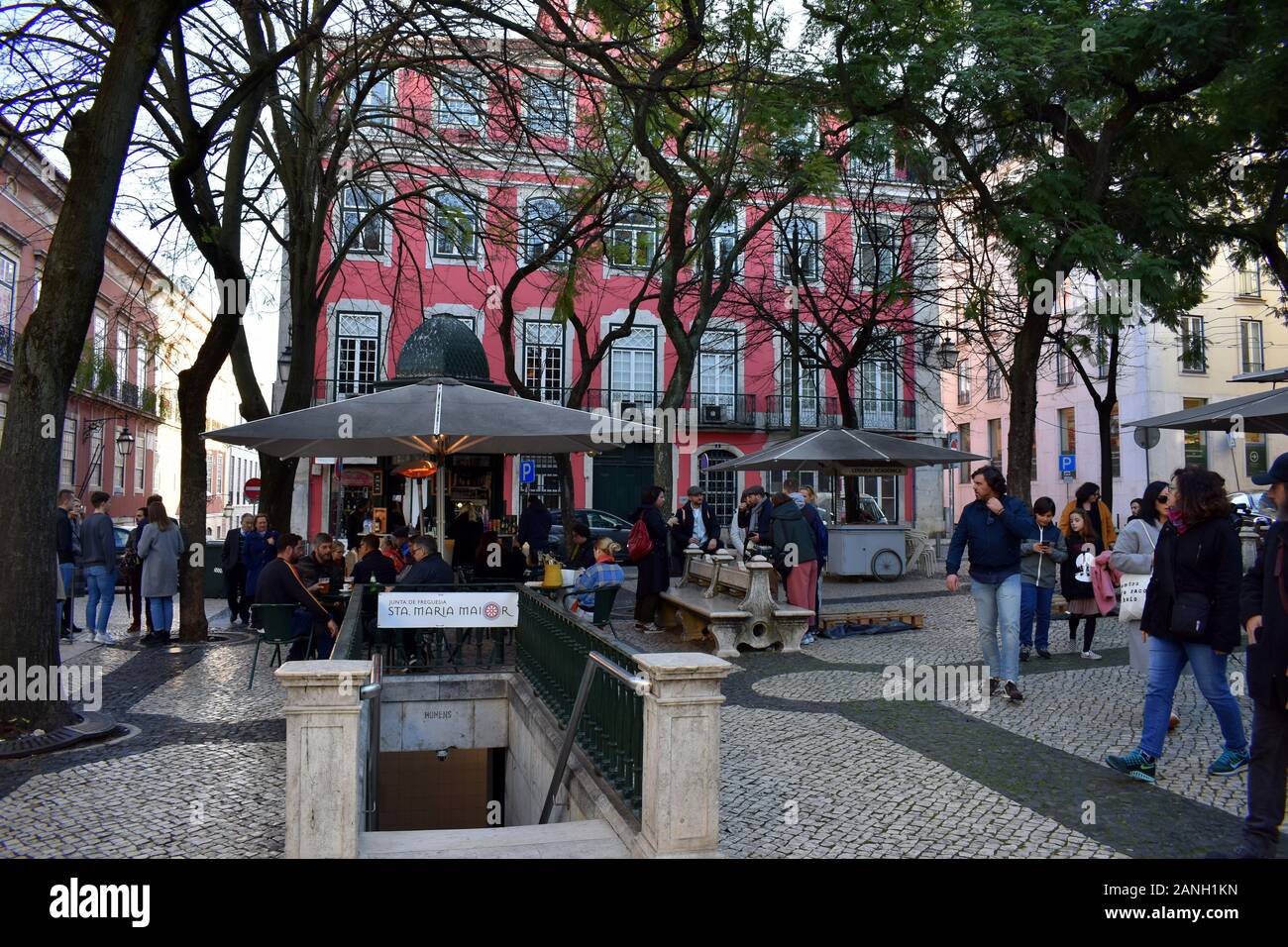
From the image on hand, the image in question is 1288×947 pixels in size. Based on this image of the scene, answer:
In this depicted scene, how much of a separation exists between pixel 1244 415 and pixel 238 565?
1269 centimetres

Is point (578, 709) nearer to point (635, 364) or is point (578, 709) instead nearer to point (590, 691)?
point (590, 691)

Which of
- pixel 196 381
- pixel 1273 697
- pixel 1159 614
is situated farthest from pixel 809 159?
pixel 1273 697

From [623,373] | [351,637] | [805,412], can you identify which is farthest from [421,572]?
[805,412]

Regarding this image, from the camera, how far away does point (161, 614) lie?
1255 centimetres

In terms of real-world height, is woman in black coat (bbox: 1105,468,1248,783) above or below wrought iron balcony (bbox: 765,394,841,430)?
below

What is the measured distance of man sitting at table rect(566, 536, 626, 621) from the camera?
10.3 metres

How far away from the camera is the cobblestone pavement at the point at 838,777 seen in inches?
199

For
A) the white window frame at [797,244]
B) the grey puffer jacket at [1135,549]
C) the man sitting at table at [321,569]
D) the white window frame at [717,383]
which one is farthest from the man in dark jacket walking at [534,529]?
the white window frame at [717,383]

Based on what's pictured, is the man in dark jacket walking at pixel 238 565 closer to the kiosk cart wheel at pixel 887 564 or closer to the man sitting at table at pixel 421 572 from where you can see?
the man sitting at table at pixel 421 572

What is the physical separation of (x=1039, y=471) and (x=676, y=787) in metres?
39.5

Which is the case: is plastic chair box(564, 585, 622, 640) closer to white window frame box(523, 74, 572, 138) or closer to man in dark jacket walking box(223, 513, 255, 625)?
white window frame box(523, 74, 572, 138)

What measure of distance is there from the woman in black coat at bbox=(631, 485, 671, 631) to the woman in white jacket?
5509 mm

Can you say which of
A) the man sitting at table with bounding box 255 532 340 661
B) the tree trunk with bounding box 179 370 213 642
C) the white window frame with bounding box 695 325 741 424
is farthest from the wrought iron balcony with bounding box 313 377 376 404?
the man sitting at table with bounding box 255 532 340 661
